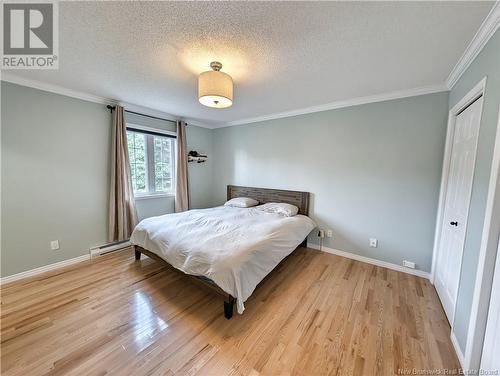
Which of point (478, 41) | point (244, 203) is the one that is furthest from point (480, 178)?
point (244, 203)

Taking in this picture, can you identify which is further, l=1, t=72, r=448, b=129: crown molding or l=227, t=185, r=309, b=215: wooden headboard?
l=227, t=185, r=309, b=215: wooden headboard

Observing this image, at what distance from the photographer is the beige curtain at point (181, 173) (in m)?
3.90

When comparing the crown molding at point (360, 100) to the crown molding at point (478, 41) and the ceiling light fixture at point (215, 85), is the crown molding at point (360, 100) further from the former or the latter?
the ceiling light fixture at point (215, 85)

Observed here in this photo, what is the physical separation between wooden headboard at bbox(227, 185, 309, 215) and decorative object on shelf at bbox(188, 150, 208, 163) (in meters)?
0.86

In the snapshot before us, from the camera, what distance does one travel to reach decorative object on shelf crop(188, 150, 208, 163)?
420 cm

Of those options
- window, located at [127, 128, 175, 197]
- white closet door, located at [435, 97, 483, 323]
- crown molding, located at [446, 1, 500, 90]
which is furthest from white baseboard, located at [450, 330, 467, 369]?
window, located at [127, 128, 175, 197]

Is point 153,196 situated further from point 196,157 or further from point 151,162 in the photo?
point 196,157

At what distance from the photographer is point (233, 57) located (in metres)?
1.80

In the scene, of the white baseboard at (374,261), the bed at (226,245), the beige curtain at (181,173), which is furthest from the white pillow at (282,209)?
the beige curtain at (181,173)

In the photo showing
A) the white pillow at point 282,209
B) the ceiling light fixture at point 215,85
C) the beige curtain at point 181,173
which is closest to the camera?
the ceiling light fixture at point 215,85

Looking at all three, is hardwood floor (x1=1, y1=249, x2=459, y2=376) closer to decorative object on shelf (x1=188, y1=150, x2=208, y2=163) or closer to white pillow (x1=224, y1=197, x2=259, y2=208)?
white pillow (x1=224, y1=197, x2=259, y2=208)

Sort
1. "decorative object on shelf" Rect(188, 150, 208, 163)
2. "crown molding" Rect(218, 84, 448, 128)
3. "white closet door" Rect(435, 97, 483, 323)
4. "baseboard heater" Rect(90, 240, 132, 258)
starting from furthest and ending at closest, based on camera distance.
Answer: "decorative object on shelf" Rect(188, 150, 208, 163), "baseboard heater" Rect(90, 240, 132, 258), "crown molding" Rect(218, 84, 448, 128), "white closet door" Rect(435, 97, 483, 323)

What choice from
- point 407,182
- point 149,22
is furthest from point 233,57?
point 407,182

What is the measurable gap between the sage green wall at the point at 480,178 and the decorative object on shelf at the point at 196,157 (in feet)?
13.3
